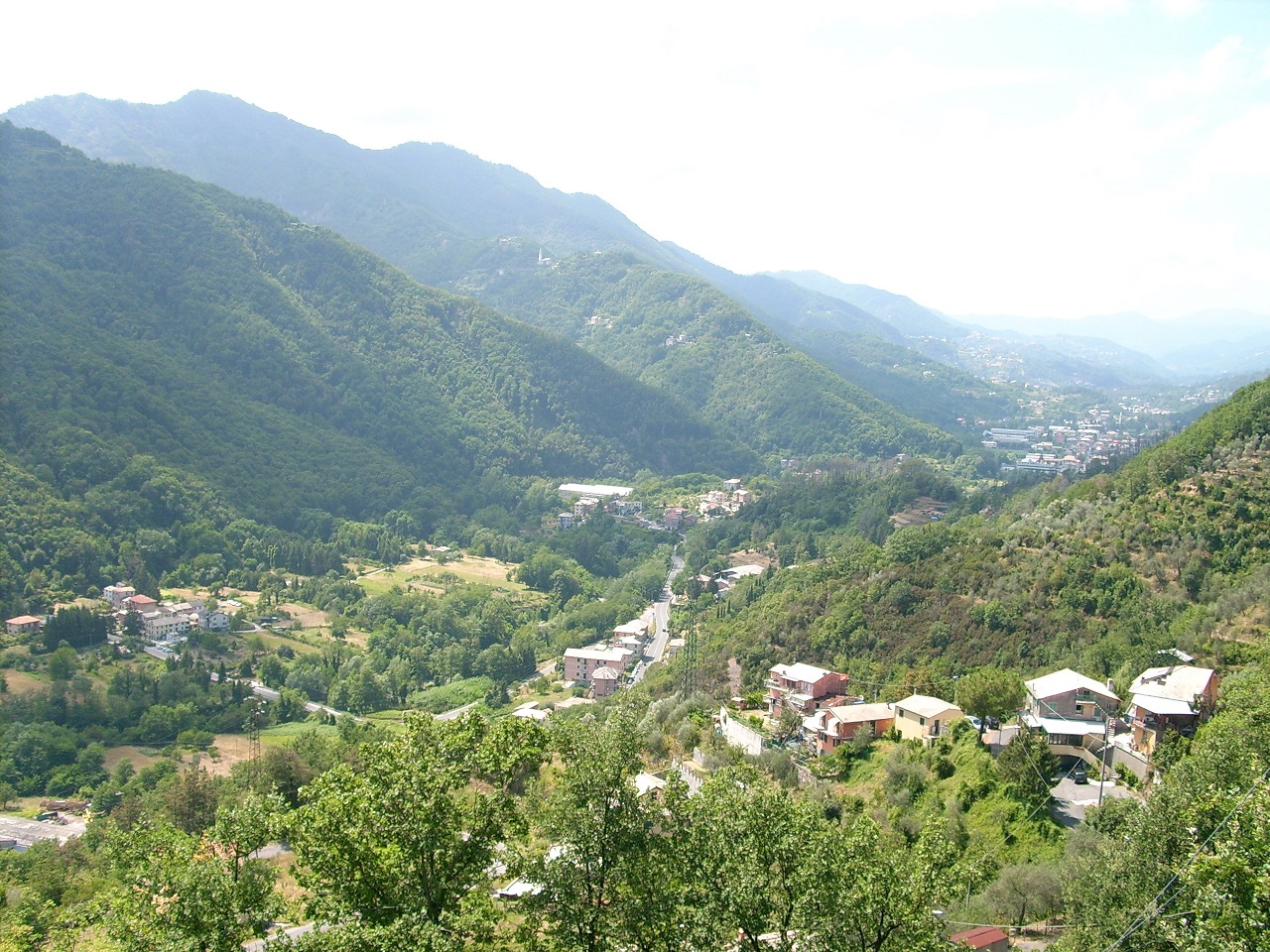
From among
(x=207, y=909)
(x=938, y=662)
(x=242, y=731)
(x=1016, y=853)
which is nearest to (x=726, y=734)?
(x=938, y=662)

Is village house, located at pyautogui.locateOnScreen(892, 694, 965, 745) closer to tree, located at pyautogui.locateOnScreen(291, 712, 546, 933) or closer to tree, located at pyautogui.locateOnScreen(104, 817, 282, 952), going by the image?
tree, located at pyautogui.locateOnScreen(291, 712, 546, 933)

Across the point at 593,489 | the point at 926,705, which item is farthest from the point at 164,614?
the point at 593,489

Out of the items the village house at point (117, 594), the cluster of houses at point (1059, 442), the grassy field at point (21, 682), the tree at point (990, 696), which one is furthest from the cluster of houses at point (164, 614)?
the cluster of houses at point (1059, 442)

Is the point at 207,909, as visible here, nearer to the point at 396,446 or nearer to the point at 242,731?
the point at 242,731

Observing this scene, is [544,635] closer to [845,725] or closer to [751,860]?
[845,725]

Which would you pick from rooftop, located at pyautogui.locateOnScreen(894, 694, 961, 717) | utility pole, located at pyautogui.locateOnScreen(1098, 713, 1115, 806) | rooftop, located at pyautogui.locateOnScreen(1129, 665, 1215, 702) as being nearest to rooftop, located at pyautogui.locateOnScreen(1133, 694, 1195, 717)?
rooftop, located at pyautogui.locateOnScreen(1129, 665, 1215, 702)

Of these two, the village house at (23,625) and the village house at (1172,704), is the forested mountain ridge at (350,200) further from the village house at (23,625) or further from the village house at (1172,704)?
the village house at (1172,704)
